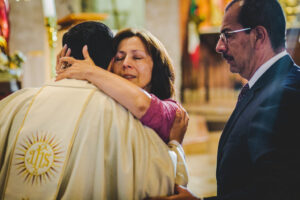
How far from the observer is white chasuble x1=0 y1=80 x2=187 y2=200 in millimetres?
1156

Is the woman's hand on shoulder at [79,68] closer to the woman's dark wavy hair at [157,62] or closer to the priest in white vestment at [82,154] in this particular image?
the priest in white vestment at [82,154]

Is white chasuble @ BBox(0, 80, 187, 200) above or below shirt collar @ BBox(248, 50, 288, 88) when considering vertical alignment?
below

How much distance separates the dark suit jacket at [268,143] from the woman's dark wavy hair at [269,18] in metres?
0.10

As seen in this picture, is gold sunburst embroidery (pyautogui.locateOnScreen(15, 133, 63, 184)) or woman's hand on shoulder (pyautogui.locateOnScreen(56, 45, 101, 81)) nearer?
gold sunburst embroidery (pyautogui.locateOnScreen(15, 133, 63, 184))

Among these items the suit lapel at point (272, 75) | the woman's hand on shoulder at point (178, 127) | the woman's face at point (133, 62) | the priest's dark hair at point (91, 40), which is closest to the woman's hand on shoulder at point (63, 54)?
the priest's dark hair at point (91, 40)

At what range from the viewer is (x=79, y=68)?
132 centimetres

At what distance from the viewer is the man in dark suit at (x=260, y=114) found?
110 cm

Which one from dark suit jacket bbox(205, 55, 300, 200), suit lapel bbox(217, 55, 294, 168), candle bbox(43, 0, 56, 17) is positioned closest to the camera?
dark suit jacket bbox(205, 55, 300, 200)

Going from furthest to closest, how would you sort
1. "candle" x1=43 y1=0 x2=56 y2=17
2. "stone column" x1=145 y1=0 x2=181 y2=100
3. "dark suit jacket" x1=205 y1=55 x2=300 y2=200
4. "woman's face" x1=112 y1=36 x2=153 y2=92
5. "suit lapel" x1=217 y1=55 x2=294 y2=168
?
1. "stone column" x1=145 y1=0 x2=181 y2=100
2. "candle" x1=43 y1=0 x2=56 y2=17
3. "woman's face" x1=112 y1=36 x2=153 y2=92
4. "suit lapel" x1=217 y1=55 x2=294 y2=168
5. "dark suit jacket" x1=205 y1=55 x2=300 y2=200

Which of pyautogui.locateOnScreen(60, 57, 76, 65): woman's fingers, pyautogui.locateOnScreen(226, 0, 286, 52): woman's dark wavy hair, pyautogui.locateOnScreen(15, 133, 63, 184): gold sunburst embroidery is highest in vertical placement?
pyautogui.locateOnScreen(226, 0, 286, 52): woman's dark wavy hair

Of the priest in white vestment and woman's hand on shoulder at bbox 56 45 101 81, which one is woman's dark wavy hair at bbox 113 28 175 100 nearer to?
woman's hand on shoulder at bbox 56 45 101 81

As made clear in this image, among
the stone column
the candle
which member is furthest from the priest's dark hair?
the stone column

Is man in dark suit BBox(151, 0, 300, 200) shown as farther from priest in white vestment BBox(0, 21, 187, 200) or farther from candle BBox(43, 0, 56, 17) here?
candle BBox(43, 0, 56, 17)

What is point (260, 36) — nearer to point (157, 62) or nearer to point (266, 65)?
point (266, 65)
